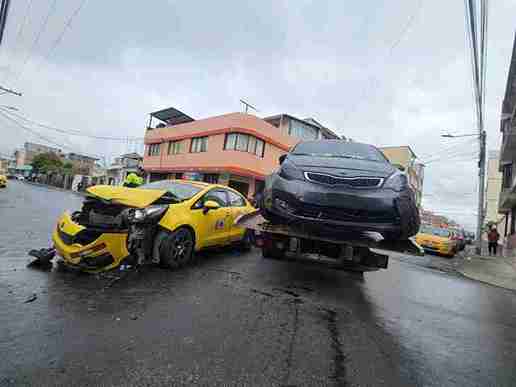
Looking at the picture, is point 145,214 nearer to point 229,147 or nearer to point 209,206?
point 209,206

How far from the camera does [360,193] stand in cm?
308

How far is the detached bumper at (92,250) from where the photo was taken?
3479 mm

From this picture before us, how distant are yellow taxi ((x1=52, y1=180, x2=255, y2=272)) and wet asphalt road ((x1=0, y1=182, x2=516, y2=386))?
27cm

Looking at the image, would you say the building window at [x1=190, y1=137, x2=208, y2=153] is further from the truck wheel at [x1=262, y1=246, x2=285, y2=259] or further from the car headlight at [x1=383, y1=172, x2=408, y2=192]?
the car headlight at [x1=383, y1=172, x2=408, y2=192]

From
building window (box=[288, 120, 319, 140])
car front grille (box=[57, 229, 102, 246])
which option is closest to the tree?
building window (box=[288, 120, 319, 140])

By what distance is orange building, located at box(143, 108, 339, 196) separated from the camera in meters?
19.8

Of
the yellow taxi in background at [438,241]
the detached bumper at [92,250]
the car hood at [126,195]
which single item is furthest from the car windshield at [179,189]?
the yellow taxi in background at [438,241]

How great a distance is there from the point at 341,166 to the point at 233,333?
2328 mm

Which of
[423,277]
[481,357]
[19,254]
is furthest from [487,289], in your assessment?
[19,254]

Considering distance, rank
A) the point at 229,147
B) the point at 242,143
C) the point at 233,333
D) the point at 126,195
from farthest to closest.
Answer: the point at 229,147
the point at 242,143
the point at 126,195
the point at 233,333


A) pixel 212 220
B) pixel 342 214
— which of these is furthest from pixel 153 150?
pixel 342 214

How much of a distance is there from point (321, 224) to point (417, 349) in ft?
4.81

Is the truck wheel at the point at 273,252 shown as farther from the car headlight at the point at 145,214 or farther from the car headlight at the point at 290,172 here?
the car headlight at the point at 145,214

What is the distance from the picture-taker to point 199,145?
890 inches
